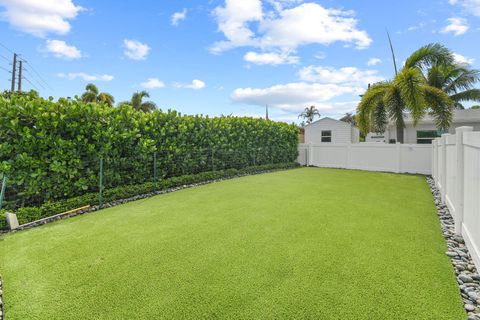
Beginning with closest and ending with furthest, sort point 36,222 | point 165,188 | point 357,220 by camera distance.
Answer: point 357,220 < point 36,222 < point 165,188

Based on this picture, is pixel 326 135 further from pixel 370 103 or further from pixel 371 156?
pixel 371 156

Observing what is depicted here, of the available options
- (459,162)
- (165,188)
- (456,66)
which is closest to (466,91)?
(456,66)

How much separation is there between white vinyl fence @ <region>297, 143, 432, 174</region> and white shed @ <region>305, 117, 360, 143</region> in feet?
19.3

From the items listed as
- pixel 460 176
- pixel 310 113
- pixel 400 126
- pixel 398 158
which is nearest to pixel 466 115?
pixel 400 126

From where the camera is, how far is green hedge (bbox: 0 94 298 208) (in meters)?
5.01

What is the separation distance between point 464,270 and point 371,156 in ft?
33.9

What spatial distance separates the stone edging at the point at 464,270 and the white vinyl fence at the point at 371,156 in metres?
7.52

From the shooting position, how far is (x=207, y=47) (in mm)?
12258

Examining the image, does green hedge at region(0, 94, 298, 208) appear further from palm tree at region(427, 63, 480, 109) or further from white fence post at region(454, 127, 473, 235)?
palm tree at region(427, 63, 480, 109)

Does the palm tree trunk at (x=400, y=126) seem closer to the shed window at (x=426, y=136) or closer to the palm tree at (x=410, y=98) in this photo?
the palm tree at (x=410, y=98)

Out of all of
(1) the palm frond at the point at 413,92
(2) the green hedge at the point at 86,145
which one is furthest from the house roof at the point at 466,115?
Result: (2) the green hedge at the point at 86,145

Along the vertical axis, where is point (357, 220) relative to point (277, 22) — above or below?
below

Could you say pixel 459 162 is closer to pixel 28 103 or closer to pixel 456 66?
pixel 28 103

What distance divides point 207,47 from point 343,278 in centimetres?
1199
